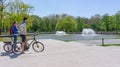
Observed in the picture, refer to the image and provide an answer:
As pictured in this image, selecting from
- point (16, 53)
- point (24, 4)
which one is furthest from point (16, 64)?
point (24, 4)

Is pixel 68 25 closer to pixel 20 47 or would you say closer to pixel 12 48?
pixel 20 47

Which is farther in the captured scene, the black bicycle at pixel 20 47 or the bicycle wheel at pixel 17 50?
the black bicycle at pixel 20 47

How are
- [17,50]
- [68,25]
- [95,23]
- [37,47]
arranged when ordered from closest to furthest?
[17,50] < [37,47] < [68,25] < [95,23]

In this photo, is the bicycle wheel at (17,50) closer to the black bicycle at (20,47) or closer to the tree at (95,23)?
the black bicycle at (20,47)

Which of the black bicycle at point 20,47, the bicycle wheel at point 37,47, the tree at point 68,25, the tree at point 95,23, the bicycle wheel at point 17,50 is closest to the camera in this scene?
the bicycle wheel at point 17,50

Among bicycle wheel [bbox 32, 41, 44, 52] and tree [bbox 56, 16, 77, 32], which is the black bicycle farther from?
tree [bbox 56, 16, 77, 32]

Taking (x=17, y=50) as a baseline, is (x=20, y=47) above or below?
above

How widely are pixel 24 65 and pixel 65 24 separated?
8263cm

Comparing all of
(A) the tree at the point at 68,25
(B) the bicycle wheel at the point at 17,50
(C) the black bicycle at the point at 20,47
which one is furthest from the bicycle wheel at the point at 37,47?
(A) the tree at the point at 68,25

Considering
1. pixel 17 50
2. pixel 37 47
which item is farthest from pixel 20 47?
pixel 37 47

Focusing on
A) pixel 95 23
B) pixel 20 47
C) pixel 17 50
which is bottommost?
pixel 17 50

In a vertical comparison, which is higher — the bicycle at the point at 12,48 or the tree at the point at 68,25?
the tree at the point at 68,25

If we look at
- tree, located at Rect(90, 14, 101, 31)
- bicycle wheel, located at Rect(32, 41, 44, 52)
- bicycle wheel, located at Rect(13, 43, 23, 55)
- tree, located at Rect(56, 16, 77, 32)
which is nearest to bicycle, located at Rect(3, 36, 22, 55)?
bicycle wheel, located at Rect(13, 43, 23, 55)

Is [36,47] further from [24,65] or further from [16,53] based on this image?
[24,65]
